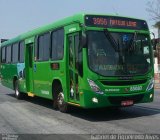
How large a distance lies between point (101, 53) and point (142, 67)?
1497mm

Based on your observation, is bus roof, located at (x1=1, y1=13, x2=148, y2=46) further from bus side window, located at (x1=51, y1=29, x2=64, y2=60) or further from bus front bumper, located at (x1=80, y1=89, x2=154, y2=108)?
→ bus front bumper, located at (x1=80, y1=89, x2=154, y2=108)

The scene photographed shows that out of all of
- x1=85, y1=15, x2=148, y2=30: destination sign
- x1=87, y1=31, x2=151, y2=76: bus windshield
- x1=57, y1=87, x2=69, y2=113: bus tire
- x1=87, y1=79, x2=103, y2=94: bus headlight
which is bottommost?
x1=57, y1=87, x2=69, y2=113: bus tire

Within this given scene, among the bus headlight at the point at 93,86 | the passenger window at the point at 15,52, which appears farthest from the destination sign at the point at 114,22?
the passenger window at the point at 15,52

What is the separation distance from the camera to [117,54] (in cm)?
1281

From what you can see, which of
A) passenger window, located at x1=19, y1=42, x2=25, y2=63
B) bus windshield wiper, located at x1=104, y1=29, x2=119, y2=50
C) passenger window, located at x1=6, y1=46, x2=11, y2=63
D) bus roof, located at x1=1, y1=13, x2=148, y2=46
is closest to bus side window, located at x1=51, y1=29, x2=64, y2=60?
bus roof, located at x1=1, y1=13, x2=148, y2=46

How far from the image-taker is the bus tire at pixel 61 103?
571 inches

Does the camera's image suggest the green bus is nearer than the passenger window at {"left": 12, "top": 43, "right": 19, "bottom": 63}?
Yes

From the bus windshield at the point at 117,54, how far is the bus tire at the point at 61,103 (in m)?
2.51

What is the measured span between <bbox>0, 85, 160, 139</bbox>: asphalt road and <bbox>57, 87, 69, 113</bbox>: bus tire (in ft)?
0.72

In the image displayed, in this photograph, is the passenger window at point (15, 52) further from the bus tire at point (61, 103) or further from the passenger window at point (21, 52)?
the bus tire at point (61, 103)

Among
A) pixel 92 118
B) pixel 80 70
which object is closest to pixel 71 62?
pixel 80 70

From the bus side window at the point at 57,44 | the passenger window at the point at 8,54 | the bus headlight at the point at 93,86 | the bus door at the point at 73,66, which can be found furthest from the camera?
the passenger window at the point at 8,54

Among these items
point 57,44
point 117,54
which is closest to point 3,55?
point 57,44

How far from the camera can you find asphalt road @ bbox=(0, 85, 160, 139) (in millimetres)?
10867
